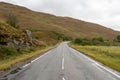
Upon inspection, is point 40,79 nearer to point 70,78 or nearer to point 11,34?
point 70,78

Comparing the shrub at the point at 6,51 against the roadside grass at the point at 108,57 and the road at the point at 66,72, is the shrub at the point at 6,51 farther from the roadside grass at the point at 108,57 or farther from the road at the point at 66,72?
the roadside grass at the point at 108,57

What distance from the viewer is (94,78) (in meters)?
16.3

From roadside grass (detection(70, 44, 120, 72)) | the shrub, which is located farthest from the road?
the shrub

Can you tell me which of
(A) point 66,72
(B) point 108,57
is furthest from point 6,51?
(A) point 66,72

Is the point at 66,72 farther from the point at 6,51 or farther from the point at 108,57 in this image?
the point at 108,57

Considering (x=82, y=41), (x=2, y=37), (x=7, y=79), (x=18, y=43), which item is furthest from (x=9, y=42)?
(x=82, y=41)

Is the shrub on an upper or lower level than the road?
upper

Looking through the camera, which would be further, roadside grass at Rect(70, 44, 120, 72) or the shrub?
the shrub

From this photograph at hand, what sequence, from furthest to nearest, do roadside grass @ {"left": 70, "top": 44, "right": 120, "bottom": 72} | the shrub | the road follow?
the shrub, roadside grass @ {"left": 70, "top": 44, "right": 120, "bottom": 72}, the road

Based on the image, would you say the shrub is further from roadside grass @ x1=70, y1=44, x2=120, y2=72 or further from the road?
roadside grass @ x1=70, y1=44, x2=120, y2=72

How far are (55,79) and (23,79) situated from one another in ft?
5.61

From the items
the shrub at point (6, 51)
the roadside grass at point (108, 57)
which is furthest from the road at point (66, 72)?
the shrub at point (6, 51)

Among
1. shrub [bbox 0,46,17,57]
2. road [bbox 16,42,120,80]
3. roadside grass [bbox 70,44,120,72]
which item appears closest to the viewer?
road [bbox 16,42,120,80]

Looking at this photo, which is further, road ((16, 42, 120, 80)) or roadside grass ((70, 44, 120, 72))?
roadside grass ((70, 44, 120, 72))
